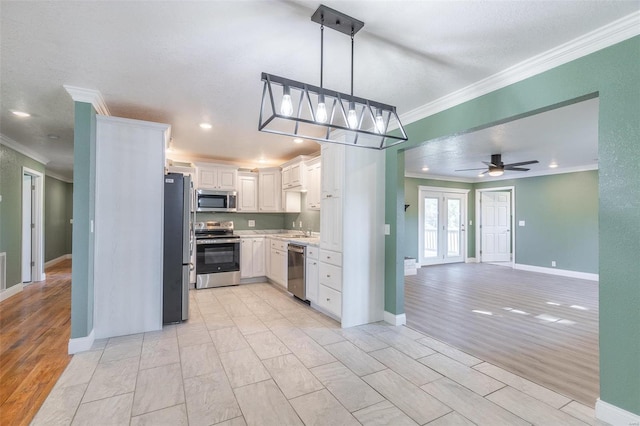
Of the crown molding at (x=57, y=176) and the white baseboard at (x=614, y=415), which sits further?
A: the crown molding at (x=57, y=176)

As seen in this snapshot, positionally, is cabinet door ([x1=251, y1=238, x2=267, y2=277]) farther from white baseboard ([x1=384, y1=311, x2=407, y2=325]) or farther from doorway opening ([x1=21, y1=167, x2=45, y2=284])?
doorway opening ([x1=21, y1=167, x2=45, y2=284])

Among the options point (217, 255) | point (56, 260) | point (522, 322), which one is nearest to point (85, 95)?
point (217, 255)

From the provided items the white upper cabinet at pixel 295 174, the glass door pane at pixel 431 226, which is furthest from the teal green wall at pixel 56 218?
the glass door pane at pixel 431 226

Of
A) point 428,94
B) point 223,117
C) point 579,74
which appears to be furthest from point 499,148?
point 223,117

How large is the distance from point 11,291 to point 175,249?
11.4ft

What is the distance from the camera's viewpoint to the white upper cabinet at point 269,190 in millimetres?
6113

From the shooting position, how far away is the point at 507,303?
182 inches

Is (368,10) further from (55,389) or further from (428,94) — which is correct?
(55,389)

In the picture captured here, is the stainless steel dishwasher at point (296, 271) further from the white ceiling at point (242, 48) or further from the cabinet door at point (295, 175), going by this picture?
the white ceiling at point (242, 48)

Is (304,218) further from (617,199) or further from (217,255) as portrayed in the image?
(617,199)

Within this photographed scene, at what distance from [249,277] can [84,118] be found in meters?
3.67

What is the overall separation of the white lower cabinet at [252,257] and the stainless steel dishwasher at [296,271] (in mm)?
1173

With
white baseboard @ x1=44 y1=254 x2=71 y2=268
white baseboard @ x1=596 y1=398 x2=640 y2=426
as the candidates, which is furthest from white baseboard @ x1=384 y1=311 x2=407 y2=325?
white baseboard @ x1=44 y1=254 x2=71 y2=268

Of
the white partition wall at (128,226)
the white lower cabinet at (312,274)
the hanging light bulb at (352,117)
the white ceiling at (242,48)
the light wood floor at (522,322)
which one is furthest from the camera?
the white lower cabinet at (312,274)
